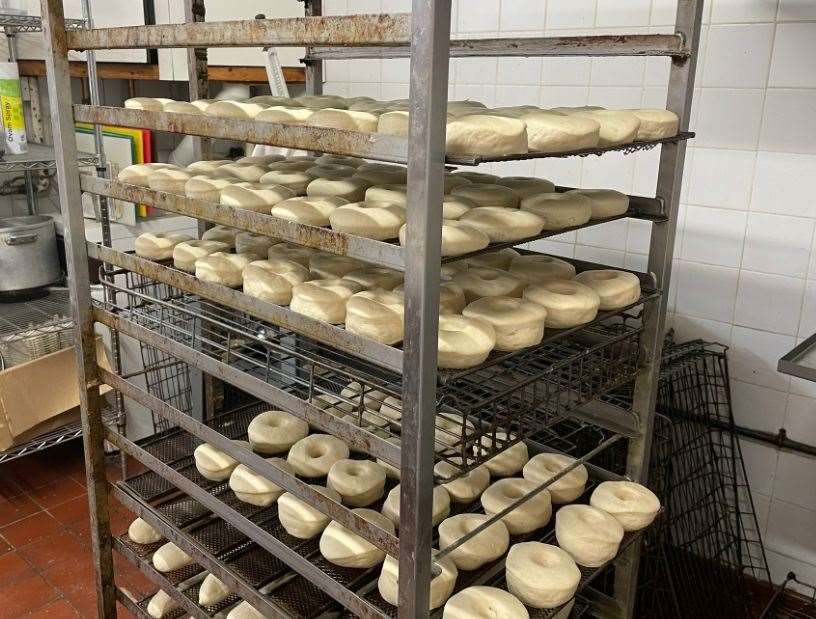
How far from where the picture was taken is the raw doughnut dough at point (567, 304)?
1.42m

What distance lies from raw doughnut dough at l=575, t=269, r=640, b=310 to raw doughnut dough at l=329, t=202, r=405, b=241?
48 centimetres

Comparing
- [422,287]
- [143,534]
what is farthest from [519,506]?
[143,534]

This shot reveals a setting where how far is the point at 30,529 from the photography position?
267 cm

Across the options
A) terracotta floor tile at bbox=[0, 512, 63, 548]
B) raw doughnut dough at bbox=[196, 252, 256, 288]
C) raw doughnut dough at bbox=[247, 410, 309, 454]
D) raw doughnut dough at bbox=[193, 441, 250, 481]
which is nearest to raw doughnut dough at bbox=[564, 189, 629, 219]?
raw doughnut dough at bbox=[196, 252, 256, 288]

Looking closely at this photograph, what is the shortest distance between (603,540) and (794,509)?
1166 mm

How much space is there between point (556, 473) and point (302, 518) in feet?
2.02

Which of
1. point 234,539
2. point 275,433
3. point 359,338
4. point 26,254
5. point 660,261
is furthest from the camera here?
point 26,254

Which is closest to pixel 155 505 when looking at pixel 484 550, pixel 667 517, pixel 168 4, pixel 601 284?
pixel 484 550

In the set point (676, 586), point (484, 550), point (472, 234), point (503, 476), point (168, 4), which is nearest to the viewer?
point (472, 234)

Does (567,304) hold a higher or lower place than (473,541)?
higher

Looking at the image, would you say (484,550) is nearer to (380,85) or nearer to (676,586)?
(676,586)

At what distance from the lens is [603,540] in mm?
1501

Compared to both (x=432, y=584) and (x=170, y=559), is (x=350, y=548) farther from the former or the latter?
(x=170, y=559)

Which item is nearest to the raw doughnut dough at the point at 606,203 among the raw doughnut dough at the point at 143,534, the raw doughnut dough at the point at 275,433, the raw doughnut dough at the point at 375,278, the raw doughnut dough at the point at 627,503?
the raw doughnut dough at the point at 375,278
